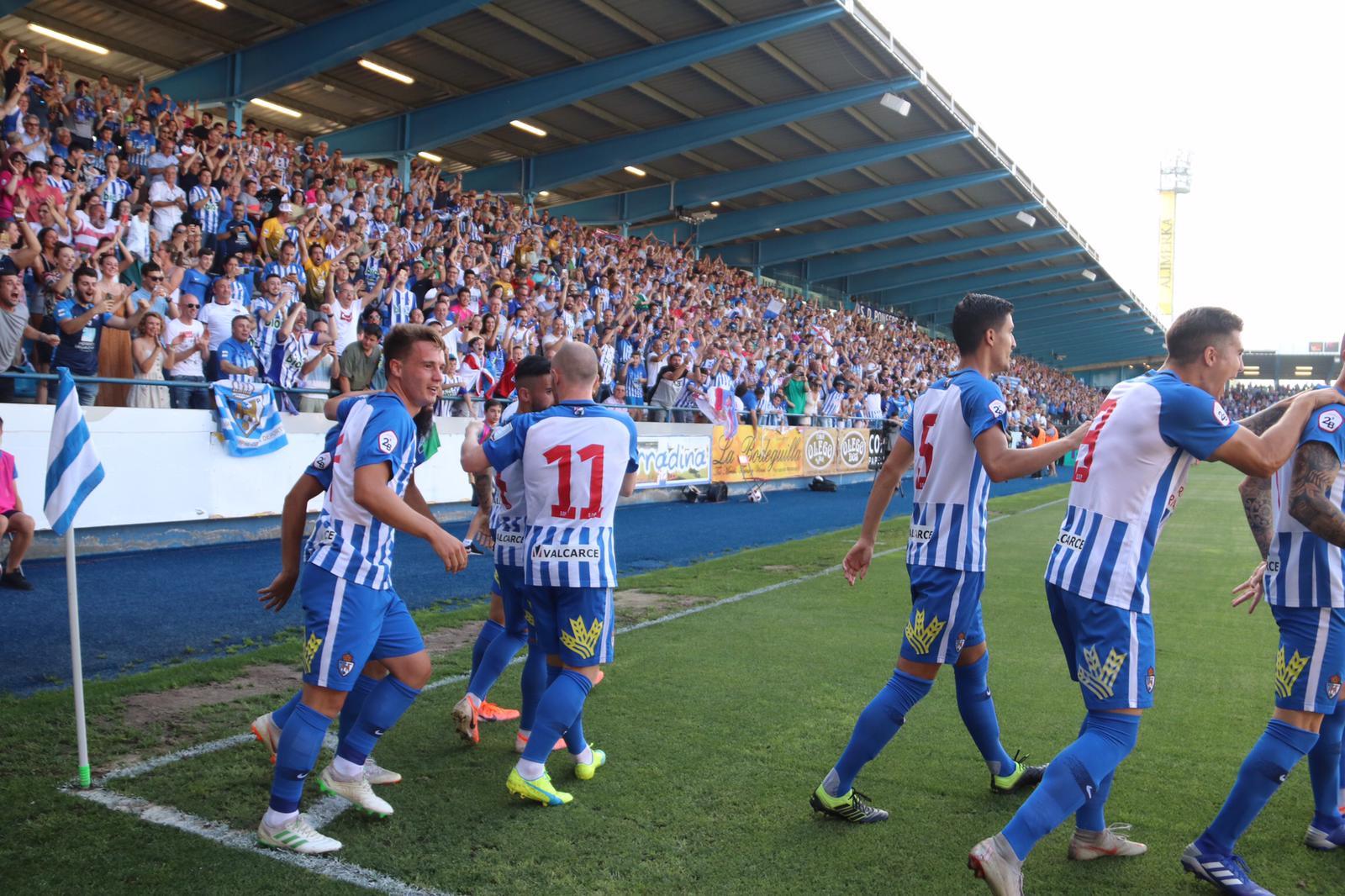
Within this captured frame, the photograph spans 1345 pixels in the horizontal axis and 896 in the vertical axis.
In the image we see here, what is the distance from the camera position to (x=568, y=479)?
421 cm

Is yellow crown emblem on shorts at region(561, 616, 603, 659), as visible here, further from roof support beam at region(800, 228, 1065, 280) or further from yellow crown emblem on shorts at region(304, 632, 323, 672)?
roof support beam at region(800, 228, 1065, 280)

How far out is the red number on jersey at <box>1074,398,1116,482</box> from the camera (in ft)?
11.5

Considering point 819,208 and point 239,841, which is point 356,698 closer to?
point 239,841

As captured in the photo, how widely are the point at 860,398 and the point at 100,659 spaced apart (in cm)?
2515

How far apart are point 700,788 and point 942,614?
1366mm

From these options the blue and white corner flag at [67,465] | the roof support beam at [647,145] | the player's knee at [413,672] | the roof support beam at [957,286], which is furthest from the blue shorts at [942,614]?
the roof support beam at [957,286]

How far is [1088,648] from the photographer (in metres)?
3.35

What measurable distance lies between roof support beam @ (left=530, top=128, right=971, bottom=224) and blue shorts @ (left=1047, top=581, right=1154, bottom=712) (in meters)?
23.8

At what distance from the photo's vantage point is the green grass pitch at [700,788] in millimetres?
3488

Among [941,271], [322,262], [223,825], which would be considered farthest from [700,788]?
[941,271]

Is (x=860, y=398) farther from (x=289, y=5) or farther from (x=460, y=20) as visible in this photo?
(x=289, y=5)

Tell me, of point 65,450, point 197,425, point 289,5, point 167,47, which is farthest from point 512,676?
point 167,47

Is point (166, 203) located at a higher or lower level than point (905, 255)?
lower

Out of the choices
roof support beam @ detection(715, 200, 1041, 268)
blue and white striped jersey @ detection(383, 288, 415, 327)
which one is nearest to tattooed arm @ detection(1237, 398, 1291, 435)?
blue and white striped jersey @ detection(383, 288, 415, 327)
